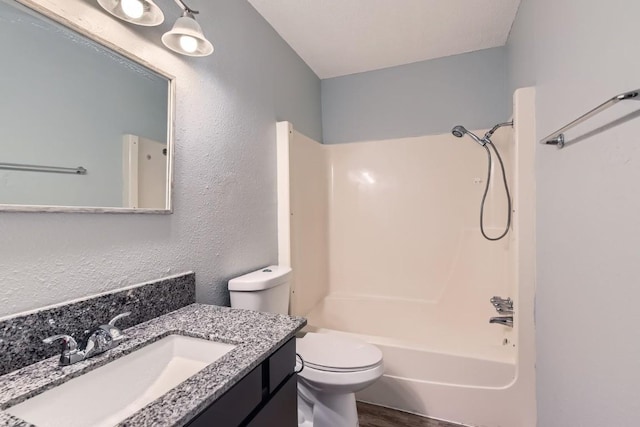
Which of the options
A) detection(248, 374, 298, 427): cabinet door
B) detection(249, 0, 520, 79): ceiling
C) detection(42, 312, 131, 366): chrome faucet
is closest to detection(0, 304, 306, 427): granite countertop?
detection(42, 312, 131, 366): chrome faucet

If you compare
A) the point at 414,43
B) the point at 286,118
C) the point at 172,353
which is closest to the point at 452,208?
the point at 414,43

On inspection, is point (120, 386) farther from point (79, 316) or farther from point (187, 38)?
point (187, 38)

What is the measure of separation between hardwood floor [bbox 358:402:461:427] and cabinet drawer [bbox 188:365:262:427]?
3.76ft

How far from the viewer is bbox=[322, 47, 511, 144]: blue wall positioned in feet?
7.28

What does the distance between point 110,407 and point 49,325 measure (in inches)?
10.3

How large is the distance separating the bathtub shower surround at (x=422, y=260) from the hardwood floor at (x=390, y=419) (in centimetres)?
4

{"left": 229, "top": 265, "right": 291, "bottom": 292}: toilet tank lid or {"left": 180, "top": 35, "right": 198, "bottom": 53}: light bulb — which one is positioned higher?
{"left": 180, "top": 35, "right": 198, "bottom": 53}: light bulb

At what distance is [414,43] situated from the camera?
6.88ft

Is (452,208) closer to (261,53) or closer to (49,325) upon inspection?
(261,53)

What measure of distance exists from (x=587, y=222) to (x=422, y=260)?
153cm

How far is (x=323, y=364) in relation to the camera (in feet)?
4.40

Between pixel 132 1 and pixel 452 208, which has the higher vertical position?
pixel 132 1

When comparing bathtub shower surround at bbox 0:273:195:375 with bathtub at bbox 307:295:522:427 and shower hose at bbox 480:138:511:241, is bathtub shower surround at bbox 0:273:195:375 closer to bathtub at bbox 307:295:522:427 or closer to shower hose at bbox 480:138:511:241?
bathtub at bbox 307:295:522:427

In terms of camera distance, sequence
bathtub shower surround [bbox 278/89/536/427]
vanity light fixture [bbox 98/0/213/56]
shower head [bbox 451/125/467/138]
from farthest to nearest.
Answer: shower head [bbox 451/125/467/138]
bathtub shower surround [bbox 278/89/536/427]
vanity light fixture [bbox 98/0/213/56]
